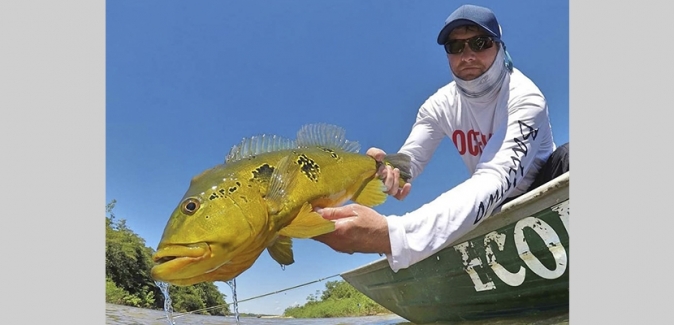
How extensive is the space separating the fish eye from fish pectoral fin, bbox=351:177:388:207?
691mm

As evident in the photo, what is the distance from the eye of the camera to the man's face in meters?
2.02

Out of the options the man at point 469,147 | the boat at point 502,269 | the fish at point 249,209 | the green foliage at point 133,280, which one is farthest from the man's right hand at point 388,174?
the green foliage at point 133,280

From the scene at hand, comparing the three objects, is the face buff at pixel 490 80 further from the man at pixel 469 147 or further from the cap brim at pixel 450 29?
the cap brim at pixel 450 29

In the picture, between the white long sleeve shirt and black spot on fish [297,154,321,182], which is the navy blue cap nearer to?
the white long sleeve shirt

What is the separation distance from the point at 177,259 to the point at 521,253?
1.56 m

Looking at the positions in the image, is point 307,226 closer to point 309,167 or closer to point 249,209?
point 249,209

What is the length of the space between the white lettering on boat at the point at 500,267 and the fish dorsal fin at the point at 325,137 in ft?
2.37

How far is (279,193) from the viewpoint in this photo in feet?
4.68

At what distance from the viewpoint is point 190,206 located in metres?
1.32

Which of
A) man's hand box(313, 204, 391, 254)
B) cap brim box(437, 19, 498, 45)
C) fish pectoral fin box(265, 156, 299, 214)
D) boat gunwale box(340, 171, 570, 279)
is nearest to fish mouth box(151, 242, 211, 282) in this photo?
fish pectoral fin box(265, 156, 299, 214)

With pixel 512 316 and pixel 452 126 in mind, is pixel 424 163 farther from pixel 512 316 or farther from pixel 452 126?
pixel 512 316

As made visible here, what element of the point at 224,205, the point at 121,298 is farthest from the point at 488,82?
the point at 121,298

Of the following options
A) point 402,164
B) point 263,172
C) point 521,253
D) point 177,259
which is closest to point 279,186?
point 263,172

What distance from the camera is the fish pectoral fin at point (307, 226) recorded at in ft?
4.53
